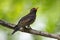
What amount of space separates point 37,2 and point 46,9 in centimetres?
13

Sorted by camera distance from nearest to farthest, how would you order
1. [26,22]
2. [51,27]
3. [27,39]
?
[26,22]
[51,27]
[27,39]

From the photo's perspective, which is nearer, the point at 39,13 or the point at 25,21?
the point at 25,21

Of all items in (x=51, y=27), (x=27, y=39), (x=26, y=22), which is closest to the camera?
(x=26, y=22)

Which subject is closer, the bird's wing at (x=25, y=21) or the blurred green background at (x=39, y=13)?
the bird's wing at (x=25, y=21)

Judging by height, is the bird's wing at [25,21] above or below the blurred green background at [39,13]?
below

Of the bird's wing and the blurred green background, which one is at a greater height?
the blurred green background

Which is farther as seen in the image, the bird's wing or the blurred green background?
the blurred green background

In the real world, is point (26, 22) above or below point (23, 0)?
below

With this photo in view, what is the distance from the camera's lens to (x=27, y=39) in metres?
4.18

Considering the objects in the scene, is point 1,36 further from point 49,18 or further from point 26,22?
point 26,22

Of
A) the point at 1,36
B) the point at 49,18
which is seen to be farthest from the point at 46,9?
the point at 1,36

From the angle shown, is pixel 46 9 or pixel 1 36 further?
pixel 1 36

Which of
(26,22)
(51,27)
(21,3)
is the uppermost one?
(21,3)

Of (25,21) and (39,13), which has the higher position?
(39,13)
